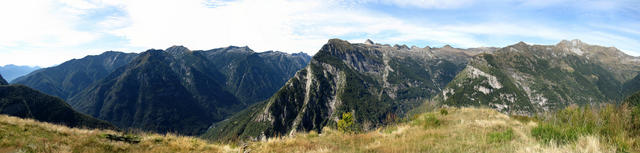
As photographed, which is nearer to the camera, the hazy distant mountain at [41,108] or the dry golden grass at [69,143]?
the dry golden grass at [69,143]

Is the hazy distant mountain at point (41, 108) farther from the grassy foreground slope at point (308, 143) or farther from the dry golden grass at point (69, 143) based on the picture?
the grassy foreground slope at point (308, 143)

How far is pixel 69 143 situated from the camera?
938 cm

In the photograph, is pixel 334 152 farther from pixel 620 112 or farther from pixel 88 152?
pixel 620 112

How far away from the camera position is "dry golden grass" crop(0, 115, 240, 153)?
862 centimetres

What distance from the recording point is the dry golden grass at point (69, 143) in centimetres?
862

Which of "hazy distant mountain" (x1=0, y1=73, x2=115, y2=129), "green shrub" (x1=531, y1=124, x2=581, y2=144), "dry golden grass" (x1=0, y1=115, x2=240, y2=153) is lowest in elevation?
"hazy distant mountain" (x1=0, y1=73, x2=115, y2=129)

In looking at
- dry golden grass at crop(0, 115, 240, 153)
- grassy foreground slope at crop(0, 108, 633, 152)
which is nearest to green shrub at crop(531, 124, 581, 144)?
grassy foreground slope at crop(0, 108, 633, 152)

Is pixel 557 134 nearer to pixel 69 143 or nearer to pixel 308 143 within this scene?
pixel 308 143

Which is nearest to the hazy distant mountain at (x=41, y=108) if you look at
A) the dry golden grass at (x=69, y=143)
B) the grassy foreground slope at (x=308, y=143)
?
the dry golden grass at (x=69, y=143)

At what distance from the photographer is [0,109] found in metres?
188

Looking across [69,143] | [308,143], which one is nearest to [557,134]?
[308,143]

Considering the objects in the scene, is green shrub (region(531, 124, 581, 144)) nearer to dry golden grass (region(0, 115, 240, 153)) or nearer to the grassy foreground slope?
the grassy foreground slope

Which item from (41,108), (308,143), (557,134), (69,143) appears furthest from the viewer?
(41,108)

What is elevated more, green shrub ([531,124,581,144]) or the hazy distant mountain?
green shrub ([531,124,581,144])
